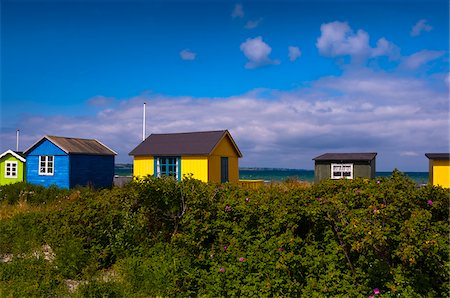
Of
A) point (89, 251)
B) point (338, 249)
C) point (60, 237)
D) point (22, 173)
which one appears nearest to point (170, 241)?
point (89, 251)

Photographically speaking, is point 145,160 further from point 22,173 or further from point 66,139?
point 22,173

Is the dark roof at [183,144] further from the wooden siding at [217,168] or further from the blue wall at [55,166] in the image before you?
the blue wall at [55,166]

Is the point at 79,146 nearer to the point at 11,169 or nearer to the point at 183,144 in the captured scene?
the point at 11,169

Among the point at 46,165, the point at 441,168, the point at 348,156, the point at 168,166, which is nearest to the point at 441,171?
the point at 441,168

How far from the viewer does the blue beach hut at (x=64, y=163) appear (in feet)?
83.6

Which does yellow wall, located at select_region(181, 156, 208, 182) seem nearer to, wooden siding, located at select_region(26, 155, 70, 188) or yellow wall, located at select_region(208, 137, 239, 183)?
yellow wall, located at select_region(208, 137, 239, 183)

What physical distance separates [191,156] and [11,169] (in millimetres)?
15503

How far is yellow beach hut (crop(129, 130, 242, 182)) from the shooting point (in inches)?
893

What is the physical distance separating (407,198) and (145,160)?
65.7ft

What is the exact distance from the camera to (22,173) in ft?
93.0

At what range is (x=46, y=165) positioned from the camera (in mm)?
26156

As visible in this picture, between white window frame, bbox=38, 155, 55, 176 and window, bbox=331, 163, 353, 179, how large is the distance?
739 inches

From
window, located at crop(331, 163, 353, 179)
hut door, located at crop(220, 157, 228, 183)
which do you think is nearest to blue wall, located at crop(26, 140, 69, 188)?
hut door, located at crop(220, 157, 228, 183)

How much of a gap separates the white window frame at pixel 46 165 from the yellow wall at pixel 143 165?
5.92 m
